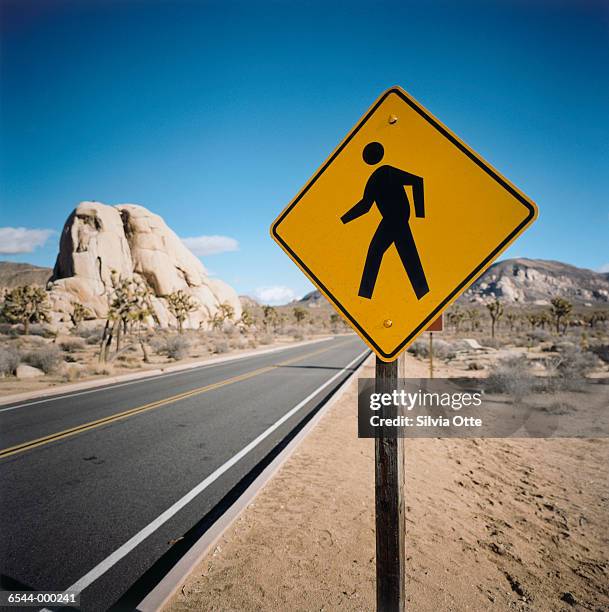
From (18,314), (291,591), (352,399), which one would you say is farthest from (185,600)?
(18,314)

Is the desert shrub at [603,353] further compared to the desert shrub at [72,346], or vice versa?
the desert shrub at [72,346]

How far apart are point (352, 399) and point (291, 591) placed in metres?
7.56

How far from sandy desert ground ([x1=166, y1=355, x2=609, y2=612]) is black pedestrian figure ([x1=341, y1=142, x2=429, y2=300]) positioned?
8.16ft

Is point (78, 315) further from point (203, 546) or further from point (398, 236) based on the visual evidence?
point (398, 236)

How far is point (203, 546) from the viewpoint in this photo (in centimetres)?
325

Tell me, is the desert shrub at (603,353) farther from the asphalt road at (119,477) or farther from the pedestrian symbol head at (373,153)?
the pedestrian symbol head at (373,153)

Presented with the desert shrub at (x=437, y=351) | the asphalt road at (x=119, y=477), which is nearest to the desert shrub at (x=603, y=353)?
the desert shrub at (x=437, y=351)

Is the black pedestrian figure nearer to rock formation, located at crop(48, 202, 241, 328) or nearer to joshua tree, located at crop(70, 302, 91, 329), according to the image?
joshua tree, located at crop(70, 302, 91, 329)

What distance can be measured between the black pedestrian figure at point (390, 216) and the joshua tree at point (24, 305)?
4470 centimetres

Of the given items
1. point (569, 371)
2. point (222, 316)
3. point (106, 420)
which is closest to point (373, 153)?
point (106, 420)

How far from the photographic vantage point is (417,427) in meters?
7.61

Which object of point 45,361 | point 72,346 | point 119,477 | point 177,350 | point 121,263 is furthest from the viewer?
point 121,263

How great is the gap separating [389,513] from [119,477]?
449 cm

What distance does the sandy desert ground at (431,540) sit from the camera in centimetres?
280
